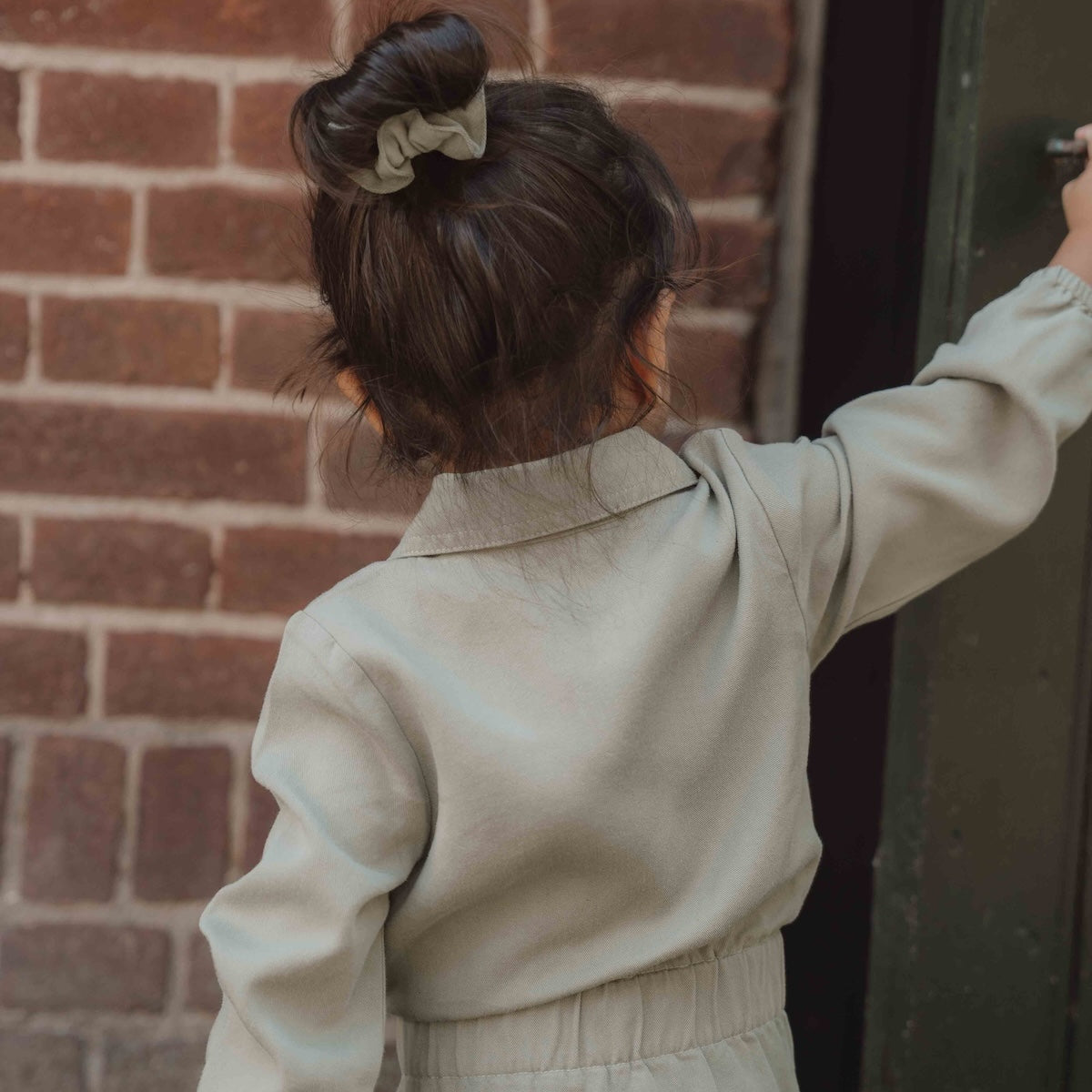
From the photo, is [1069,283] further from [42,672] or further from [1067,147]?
[42,672]

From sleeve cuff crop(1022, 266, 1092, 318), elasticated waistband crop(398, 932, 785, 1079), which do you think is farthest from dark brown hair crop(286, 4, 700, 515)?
elasticated waistband crop(398, 932, 785, 1079)

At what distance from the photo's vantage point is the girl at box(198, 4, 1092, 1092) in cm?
91

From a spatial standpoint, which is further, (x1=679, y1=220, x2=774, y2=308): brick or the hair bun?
(x1=679, y1=220, x2=774, y2=308): brick

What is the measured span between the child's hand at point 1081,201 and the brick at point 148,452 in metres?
0.71

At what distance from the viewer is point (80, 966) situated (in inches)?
54.4

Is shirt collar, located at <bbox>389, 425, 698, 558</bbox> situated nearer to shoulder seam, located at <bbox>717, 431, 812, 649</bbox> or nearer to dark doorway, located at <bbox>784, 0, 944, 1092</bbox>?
shoulder seam, located at <bbox>717, 431, 812, 649</bbox>

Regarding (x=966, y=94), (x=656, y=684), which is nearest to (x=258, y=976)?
(x=656, y=684)

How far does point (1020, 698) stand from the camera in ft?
4.16

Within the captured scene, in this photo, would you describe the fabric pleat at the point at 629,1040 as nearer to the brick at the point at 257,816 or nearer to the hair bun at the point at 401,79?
the brick at the point at 257,816

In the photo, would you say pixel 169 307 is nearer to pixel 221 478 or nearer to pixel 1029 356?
pixel 221 478

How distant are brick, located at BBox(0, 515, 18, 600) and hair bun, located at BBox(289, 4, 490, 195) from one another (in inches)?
25.3

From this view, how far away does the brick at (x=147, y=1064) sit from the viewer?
4.57ft

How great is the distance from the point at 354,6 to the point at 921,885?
98 centimetres

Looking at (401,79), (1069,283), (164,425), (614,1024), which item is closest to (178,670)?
(164,425)
